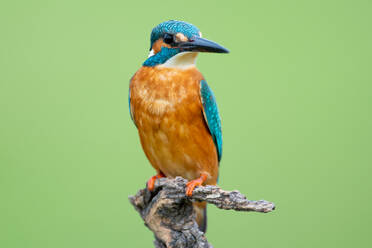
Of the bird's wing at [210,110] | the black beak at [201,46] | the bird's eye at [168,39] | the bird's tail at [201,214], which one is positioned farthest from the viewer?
the bird's tail at [201,214]

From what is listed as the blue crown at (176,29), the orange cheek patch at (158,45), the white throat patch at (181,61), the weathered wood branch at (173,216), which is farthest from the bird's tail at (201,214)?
the blue crown at (176,29)

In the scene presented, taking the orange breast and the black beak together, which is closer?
the black beak

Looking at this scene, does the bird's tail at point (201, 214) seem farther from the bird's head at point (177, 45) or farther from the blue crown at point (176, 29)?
the blue crown at point (176, 29)

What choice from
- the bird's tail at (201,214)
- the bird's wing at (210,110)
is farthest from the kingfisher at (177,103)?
the bird's tail at (201,214)

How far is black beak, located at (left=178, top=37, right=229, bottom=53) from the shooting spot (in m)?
2.98

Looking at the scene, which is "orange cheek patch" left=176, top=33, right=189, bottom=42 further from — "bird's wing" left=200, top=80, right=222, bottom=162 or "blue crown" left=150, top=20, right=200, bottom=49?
"bird's wing" left=200, top=80, right=222, bottom=162

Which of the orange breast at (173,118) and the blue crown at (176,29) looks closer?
the blue crown at (176,29)

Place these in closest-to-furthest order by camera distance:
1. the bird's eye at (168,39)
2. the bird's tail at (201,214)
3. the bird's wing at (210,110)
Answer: the bird's eye at (168,39) → the bird's wing at (210,110) → the bird's tail at (201,214)

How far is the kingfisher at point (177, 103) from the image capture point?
310cm

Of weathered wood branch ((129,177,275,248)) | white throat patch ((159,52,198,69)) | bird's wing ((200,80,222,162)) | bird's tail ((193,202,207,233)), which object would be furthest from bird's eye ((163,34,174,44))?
bird's tail ((193,202,207,233))

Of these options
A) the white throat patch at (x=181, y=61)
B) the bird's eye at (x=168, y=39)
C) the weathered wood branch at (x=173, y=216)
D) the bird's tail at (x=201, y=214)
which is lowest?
the bird's tail at (x=201, y=214)

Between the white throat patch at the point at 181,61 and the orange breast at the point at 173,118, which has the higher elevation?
the white throat patch at the point at 181,61

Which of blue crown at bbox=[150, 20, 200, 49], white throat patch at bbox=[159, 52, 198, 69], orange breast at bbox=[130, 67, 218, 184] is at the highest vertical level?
Result: blue crown at bbox=[150, 20, 200, 49]

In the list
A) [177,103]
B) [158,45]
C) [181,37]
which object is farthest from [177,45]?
[177,103]
